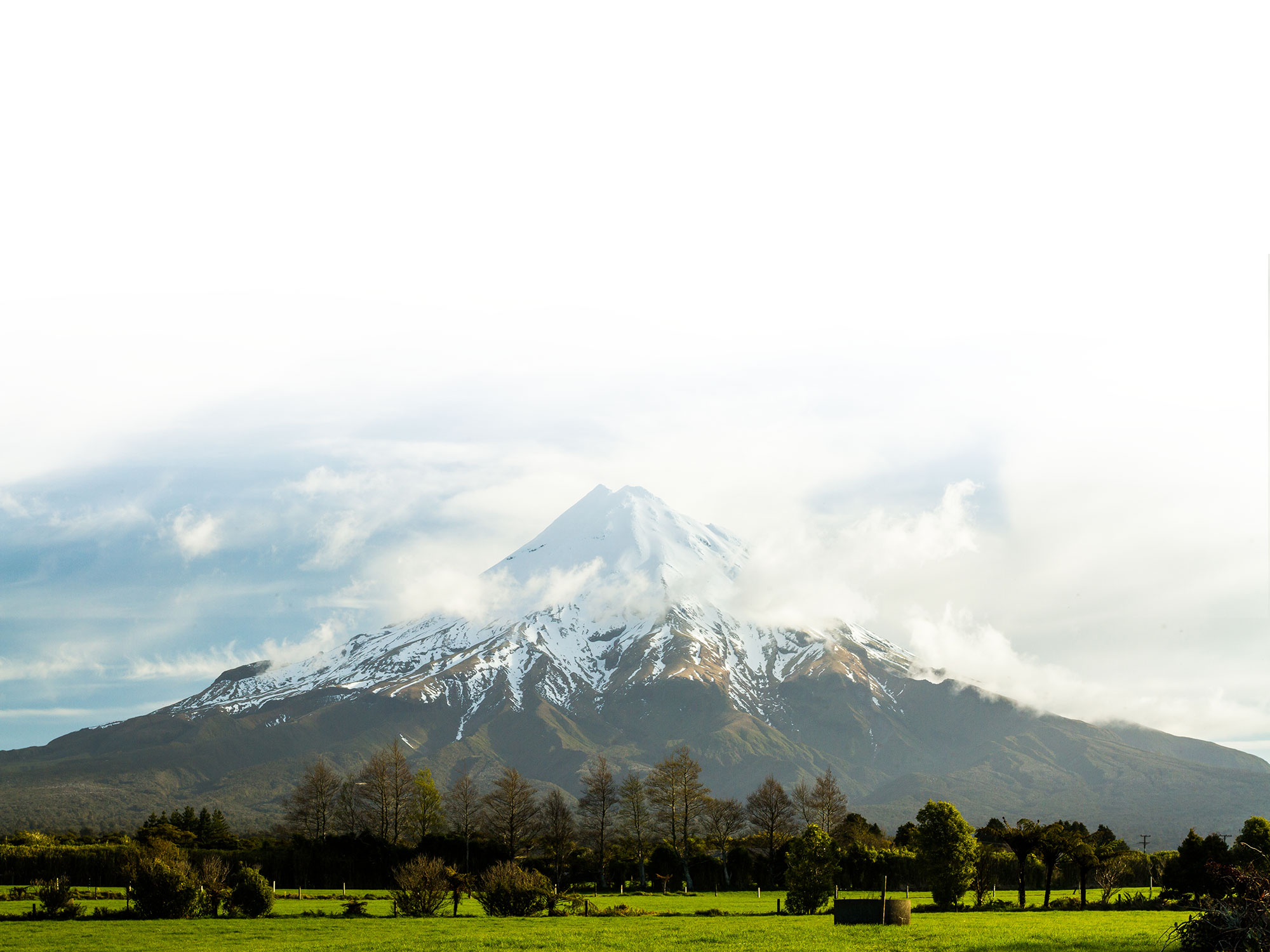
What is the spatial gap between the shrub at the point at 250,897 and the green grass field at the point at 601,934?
159 centimetres

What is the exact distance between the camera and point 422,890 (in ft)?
152

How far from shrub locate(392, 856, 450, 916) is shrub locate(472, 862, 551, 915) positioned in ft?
8.20

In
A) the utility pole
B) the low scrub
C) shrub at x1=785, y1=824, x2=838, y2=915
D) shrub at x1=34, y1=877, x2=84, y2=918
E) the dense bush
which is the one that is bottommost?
the utility pole

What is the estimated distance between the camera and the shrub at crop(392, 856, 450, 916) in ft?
152

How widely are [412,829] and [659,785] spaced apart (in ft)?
77.2

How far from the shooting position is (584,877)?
82125 millimetres

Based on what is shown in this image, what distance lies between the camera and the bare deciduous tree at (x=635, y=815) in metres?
85.5

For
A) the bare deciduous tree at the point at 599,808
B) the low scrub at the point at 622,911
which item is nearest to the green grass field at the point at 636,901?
the low scrub at the point at 622,911

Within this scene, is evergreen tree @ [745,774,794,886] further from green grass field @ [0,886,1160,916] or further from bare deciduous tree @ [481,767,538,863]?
bare deciduous tree @ [481,767,538,863]

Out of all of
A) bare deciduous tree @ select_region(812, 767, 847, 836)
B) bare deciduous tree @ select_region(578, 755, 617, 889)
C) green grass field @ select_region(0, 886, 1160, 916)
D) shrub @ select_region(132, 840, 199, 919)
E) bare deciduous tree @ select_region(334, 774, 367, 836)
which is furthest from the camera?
bare deciduous tree @ select_region(812, 767, 847, 836)

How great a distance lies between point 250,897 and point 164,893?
3.79m

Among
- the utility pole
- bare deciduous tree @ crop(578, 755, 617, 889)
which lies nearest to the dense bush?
the utility pole

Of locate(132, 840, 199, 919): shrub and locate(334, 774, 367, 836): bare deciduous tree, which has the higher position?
locate(132, 840, 199, 919): shrub

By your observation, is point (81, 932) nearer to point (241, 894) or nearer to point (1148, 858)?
point (241, 894)
